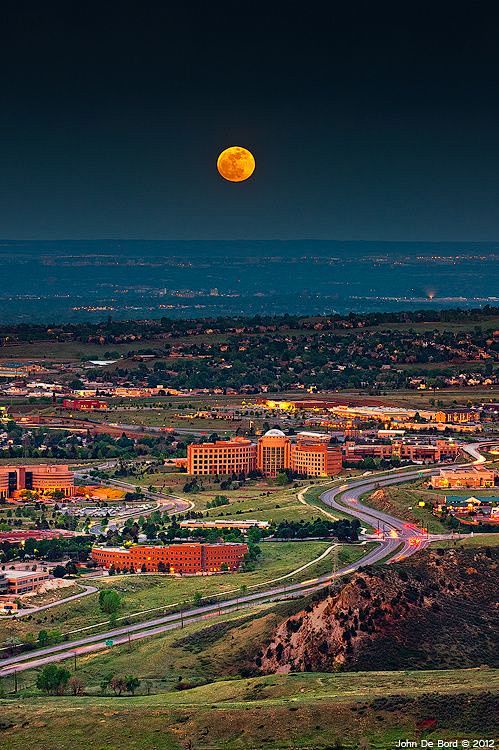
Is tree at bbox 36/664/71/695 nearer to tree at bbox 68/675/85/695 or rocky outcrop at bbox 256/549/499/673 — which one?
tree at bbox 68/675/85/695

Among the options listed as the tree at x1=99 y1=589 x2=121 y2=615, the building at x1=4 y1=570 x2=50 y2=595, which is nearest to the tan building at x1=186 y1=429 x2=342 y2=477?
the building at x1=4 y1=570 x2=50 y2=595

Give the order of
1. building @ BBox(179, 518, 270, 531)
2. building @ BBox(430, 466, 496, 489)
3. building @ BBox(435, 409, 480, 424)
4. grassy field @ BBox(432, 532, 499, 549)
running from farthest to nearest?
building @ BBox(435, 409, 480, 424) < building @ BBox(430, 466, 496, 489) < building @ BBox(179, 518, 270, 531) < grassy field @ BBox(432, 532, 499, 549)

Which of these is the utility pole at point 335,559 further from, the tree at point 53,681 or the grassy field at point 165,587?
the tree at point 53,681

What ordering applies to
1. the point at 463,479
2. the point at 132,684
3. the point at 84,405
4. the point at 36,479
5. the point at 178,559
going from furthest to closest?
the point at 84,405 → the point at 36,479 → the point at 463,479 → the point at 178,559 → the point at 132,684

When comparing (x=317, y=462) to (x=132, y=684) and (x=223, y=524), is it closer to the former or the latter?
(x=223, y=524)

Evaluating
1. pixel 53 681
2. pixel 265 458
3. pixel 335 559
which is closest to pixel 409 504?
pixel 335 559

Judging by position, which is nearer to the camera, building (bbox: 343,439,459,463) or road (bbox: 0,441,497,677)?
road (bbox: 0,441,497,677)

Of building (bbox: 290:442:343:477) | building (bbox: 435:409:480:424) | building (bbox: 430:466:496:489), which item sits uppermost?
building (bbox: 435:409:480:424)

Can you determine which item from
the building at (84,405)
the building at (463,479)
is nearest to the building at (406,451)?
the building at (463,479)

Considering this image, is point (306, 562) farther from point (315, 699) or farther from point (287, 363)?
point (287, 363)
